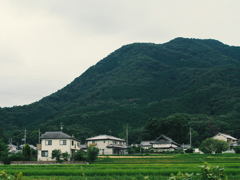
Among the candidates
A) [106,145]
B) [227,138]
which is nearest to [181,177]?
[106,145]

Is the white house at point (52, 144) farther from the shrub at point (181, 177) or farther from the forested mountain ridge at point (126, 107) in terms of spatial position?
the shrub at point (181, 177)

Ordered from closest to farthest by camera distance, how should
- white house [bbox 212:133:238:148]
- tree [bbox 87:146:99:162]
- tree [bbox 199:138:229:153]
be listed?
tree [bbox 87:146:99:162], tree [bbox 199:138:229:153], white house [bbox 212:133:238:148]

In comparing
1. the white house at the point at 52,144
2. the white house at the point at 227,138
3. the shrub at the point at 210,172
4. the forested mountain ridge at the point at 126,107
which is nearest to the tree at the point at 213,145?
the white house at the point at 227,138

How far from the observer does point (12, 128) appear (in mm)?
137125

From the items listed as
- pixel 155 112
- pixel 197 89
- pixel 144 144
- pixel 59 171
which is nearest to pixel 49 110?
pixel 155 112

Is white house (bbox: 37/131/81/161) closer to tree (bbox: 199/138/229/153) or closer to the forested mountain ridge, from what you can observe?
tree (bbox: 199/138/229/153)

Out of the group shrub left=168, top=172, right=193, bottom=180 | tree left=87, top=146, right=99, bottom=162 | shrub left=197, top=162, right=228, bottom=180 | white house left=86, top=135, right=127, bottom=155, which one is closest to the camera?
shrub left=168, top=172, right=193, bottom=180

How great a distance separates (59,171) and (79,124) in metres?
87.3

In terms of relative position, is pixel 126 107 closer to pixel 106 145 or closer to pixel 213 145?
pixel 106 145

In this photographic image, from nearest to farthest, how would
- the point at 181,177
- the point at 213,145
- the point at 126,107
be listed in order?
→ the point at 181,177
the point at 213,145
the point at 126,107

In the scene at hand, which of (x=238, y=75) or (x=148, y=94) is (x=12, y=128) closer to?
(x=148, y=94)

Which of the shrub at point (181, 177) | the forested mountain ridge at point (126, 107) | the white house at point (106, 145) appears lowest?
the white house at point (106, 145)

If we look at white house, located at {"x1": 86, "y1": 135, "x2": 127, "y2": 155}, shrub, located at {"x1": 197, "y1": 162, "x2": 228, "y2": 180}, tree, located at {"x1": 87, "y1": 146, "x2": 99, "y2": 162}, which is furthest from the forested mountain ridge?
shrub, located at {"x1": 197, "y1": 162, "x2": 228, "y2": 180}

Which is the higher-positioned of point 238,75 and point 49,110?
point 238,75
